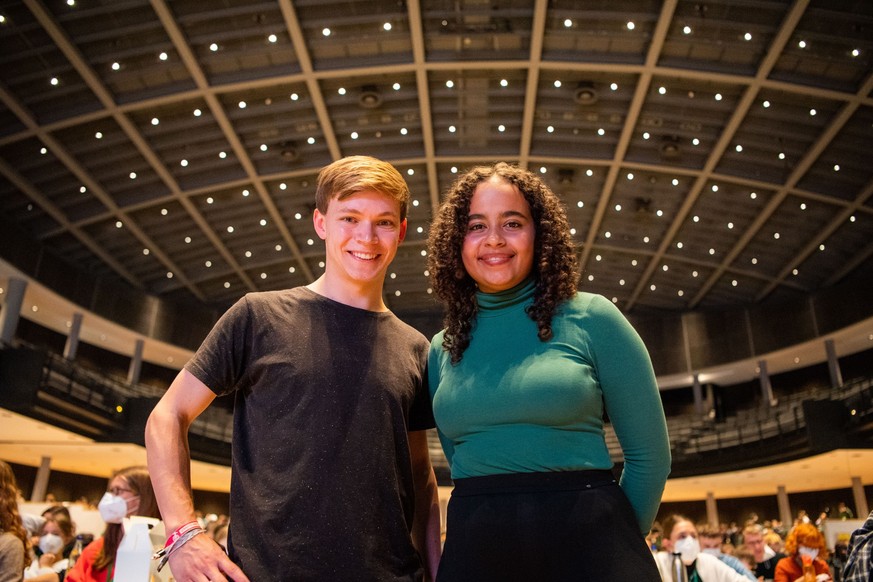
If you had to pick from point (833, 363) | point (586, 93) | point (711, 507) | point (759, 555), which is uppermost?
point (586, 93)

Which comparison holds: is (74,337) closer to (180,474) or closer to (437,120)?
(437,120)

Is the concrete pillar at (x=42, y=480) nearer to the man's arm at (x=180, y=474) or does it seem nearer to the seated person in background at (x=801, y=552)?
the seated person in background at (x=801, y=552)

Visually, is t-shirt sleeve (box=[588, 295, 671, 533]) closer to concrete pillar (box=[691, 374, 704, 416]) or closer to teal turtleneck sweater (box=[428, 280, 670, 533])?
teal turtleneck sweater (box=[428, 280, 670, 533])

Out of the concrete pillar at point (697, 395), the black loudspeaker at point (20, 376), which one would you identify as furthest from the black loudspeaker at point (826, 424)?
the black loudspeaker at point (20, 376)

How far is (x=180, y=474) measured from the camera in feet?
5.41

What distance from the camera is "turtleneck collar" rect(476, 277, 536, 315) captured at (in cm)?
177

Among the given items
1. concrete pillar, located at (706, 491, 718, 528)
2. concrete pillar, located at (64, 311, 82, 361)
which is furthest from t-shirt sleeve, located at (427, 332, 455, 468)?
concrete pillar, located at (706, 491, 718, 528)

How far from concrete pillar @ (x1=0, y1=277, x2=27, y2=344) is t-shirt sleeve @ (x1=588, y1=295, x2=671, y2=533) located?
22.0m

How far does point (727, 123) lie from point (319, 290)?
18886 millimetres

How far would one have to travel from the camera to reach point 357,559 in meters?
1.59

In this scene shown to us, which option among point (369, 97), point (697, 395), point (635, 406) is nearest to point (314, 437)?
point (635, 406)

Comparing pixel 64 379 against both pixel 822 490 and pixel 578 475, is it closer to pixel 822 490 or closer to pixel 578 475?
pixel 578 475

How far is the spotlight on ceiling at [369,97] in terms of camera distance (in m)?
17.9

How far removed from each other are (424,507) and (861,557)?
1128mm
